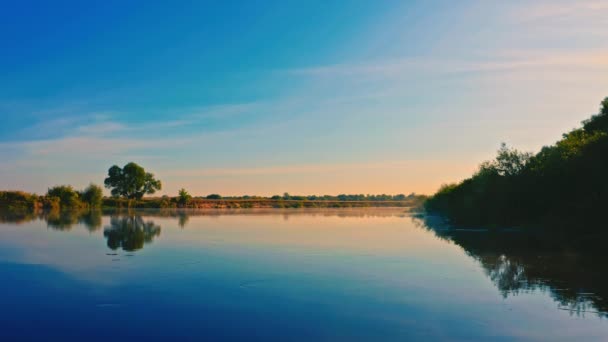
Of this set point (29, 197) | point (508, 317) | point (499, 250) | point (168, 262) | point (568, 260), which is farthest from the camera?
point (29, 197)

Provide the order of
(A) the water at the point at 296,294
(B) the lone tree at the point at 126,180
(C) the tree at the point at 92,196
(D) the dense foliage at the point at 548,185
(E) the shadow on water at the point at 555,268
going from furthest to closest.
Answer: (B) the lone tree at the point at 126,180, (C) the tree at the point at 92,196, (D) the dense foliage at the point at 548,185, (E) the shadow on water at the point at 555,268, (A) the water at the point at 296,294

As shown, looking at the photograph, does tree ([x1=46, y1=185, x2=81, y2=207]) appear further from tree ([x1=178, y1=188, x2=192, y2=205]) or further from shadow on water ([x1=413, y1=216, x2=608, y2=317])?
shadow on water ([x1=413, y1=216, x2=608, y2=317])

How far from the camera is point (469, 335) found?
11.7 meters

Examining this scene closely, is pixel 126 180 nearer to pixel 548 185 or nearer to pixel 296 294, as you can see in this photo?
pixel 548 185

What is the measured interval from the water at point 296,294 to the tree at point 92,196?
103m

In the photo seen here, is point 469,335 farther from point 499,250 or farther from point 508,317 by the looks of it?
point 499,250

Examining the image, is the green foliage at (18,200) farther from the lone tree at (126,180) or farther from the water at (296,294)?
the water at (296,294)

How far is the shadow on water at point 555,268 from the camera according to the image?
636 inches

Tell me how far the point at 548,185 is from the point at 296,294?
41717mm

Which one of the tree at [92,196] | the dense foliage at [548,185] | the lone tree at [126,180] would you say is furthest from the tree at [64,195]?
the dense foliage at [548,185]

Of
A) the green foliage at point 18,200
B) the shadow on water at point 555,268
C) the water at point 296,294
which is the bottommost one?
the shadow on water at point 555,268

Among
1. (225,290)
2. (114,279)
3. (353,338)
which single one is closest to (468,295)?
(353,338)

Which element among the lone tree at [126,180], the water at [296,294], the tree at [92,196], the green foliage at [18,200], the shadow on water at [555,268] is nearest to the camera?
the water at [296,294]

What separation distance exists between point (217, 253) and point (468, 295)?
15.1m
